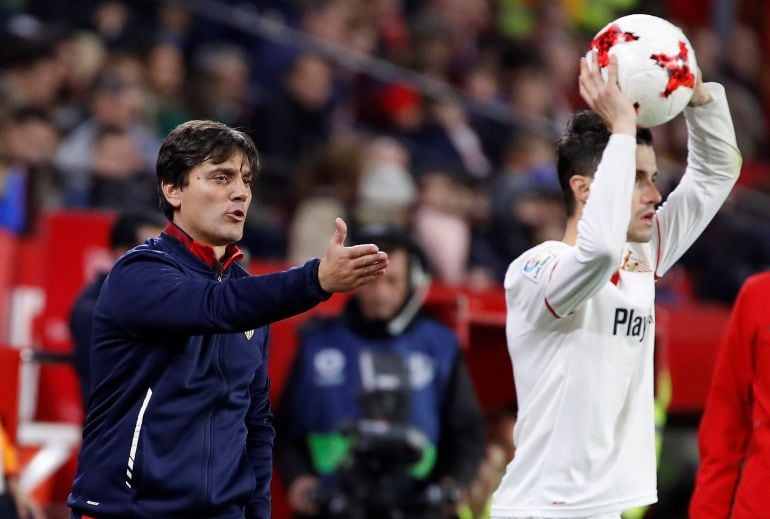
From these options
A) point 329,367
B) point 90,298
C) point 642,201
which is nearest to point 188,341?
point 642,201

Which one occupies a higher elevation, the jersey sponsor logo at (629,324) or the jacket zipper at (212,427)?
the jersey sponsor logo at (629,324)

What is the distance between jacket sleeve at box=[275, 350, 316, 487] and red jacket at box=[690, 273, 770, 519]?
2519 millimetres

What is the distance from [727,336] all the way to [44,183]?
4.87m

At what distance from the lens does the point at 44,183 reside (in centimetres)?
830

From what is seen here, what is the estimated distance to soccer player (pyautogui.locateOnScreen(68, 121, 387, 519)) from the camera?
353cm

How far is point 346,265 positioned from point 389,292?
3198mm

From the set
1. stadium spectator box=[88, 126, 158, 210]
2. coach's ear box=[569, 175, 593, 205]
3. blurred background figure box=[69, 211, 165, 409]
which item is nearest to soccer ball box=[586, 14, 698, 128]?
coach's ear box=[569, 175, 593, 205]

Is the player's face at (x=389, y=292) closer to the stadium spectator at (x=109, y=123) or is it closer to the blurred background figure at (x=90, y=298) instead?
the blurred background figure at (x=90, y=298)

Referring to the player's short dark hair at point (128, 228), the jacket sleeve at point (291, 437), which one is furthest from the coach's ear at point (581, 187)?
the jacket sleeve at point (291, 437)

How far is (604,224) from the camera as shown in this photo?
3.75 m

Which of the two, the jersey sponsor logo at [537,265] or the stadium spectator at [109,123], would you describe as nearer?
the jersey sponsor logo at [537,265]

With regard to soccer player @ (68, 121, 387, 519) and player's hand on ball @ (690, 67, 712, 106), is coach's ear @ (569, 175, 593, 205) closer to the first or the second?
player's hand on ball @ (690, 67, 712, 106)

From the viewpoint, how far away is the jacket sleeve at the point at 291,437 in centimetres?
663

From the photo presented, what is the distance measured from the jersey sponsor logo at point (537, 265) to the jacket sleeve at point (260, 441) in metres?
0.77
